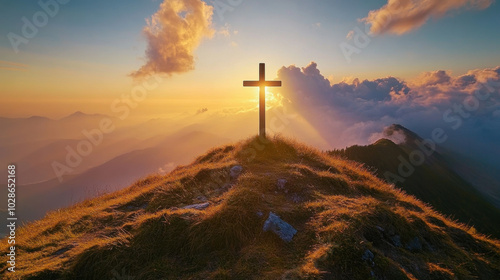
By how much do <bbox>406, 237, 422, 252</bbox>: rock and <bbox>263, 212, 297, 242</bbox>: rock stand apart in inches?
136

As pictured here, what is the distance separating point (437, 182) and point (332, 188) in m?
176

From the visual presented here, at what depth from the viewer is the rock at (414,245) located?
262 inches

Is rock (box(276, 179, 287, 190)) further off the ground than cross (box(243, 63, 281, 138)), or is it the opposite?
cross (box(243, 63, 281, 138))

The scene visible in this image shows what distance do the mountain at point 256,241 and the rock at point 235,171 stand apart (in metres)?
0.69

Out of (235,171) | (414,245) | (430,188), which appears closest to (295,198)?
(235,171)

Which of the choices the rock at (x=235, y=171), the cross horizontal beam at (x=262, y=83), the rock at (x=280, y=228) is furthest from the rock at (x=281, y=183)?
the cross horizontal beam at (x=262, y=83)

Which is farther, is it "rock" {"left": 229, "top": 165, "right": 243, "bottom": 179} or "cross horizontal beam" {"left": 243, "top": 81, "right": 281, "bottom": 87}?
"cross horizontal beam" {"left": 243, "top": 81, "right": 281, "bottom": 87}

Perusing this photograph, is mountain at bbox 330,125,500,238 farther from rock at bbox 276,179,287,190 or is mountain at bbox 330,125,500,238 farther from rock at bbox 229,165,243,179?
rock at bbox 276,179,287,190

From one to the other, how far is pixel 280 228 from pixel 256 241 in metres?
0.74

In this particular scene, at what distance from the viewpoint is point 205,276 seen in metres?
5.17

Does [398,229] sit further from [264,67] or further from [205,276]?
[264,67]

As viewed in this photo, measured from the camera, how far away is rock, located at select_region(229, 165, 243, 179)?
33.7 ft

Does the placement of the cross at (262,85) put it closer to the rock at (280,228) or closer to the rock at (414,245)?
the rock at (280,228)

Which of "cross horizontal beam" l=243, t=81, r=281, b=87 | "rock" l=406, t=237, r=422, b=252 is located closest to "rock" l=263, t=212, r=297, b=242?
"rock" l=406, t=237, r=422, b=252
